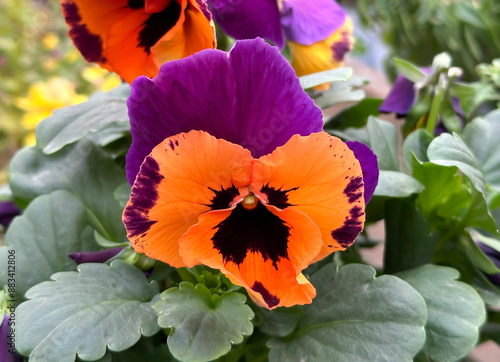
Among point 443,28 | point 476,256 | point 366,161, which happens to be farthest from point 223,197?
point 443,28

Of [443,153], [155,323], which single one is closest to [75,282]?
[155,323]

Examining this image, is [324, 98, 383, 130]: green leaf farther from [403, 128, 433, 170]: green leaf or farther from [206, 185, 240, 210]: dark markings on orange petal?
[206, 185, 240, 210]: dark markings on orange petal

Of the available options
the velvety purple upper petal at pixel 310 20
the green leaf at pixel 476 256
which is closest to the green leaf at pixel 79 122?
the velvety purple upper petal at pixel 310 20

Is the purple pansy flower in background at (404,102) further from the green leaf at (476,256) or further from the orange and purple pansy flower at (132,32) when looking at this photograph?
the orange and purple pansy flower at (132,32)

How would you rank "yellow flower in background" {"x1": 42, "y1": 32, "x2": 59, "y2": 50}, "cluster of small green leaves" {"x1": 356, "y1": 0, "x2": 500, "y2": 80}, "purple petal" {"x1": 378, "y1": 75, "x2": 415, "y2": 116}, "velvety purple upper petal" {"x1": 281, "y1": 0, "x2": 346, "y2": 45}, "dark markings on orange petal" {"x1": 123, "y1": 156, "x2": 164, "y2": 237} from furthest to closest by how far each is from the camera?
"yellow flower in background" {"x1": 42, "y1": 32, "x2": 59, "y2": 50} → "cluster of small green leaves" {"x1": 356, "y1": 0, "x2": 500, "y2": 80} → "purple petal" {"x1": 378, "y1": 75, "x2": 415, "y2": 116} → "velvety purple upper petal" {"x1": 281, "y1": 0, "x2": 346, "y2": 45} → "dark markings on orange petal" {"x1": 123, "y1": 156, "x2": 164, "y2": 237}

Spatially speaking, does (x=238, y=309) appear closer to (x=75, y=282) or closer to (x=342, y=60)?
(x=75, y=282)

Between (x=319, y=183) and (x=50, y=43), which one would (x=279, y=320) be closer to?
(x=319, y=183)

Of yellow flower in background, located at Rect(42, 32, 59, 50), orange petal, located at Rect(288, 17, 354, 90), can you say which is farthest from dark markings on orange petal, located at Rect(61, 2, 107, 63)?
yellow flower in background, located at Rect(42, 32, 59, 50)
